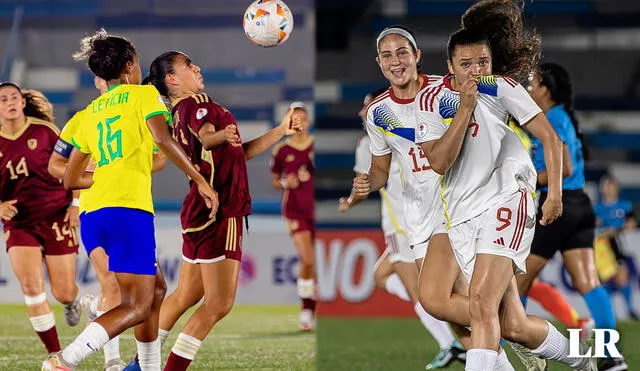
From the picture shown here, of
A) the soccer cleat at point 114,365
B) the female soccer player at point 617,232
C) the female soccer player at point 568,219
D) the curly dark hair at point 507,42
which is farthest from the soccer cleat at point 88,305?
the female soccer player at point 617,232

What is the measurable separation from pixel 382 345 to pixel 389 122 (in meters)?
2.89

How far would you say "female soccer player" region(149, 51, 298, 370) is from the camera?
4.00 metres

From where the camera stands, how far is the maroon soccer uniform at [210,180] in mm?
4105

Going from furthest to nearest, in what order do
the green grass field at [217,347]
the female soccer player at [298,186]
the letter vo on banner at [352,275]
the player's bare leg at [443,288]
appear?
the letter vo on banner at [352,275]
the female soccer player at [298,186]
the green grass field at [217,347]
the player's bare leg at [443,288]

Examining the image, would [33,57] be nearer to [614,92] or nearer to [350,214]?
[350,214]

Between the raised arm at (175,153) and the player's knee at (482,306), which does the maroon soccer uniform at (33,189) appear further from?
the player's knee at (482,306)

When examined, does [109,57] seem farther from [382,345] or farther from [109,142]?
[382,345]

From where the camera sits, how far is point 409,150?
420cm

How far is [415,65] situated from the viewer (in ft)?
13.6

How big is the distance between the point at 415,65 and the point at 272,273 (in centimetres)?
534

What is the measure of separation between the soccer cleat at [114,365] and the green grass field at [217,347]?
69mm

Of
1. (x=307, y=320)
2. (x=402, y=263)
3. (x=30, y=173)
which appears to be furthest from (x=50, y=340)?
(x=307, y=320)

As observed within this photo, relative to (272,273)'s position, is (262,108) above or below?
above

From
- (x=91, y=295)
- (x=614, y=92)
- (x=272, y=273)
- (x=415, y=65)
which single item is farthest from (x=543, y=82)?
(x=614, y=92)
